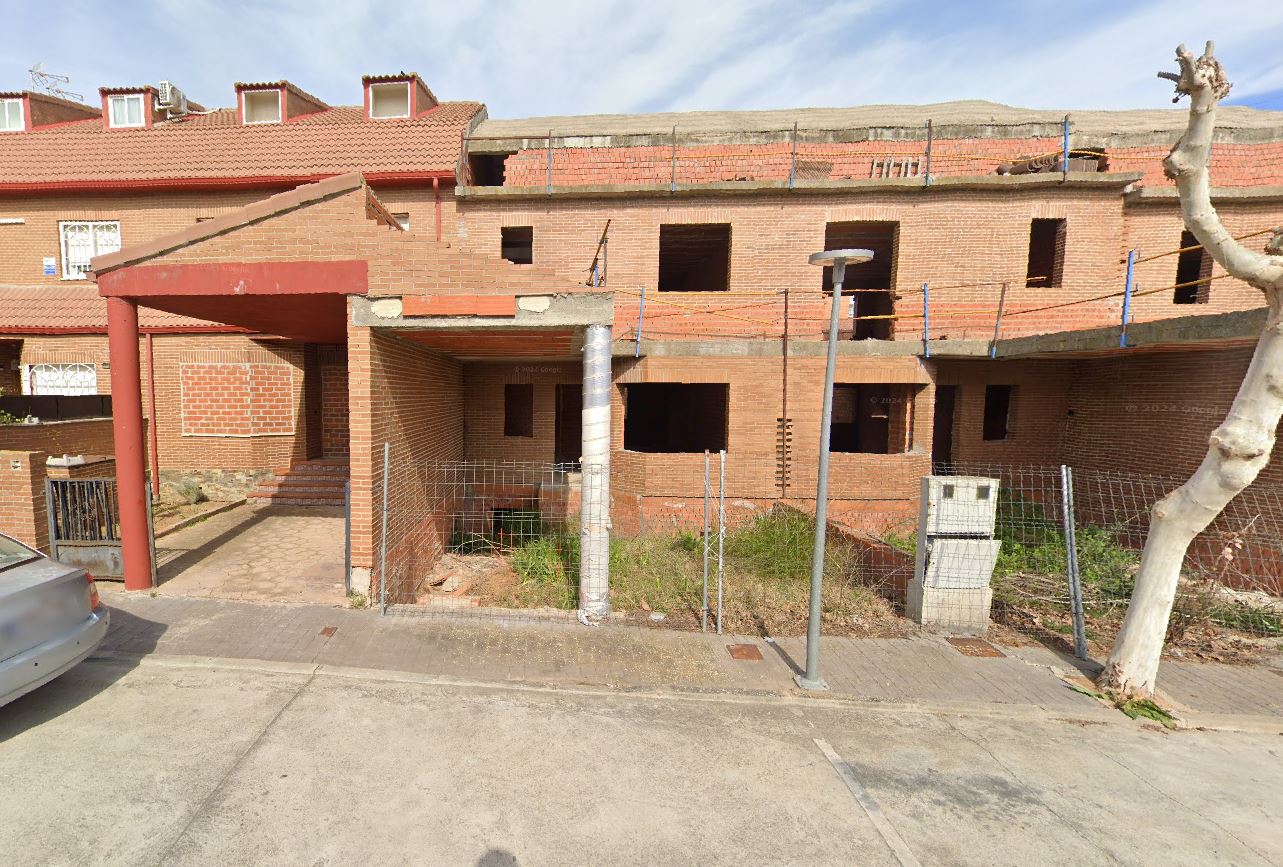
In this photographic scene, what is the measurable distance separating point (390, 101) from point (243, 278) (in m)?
10.9

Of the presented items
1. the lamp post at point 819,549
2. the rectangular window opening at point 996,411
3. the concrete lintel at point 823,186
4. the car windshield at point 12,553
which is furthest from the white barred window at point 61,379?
the rectangular window opening at point 996,411

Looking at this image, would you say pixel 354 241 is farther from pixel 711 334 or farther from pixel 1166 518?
pixel 1166 518

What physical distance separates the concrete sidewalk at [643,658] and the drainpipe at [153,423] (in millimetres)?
5786

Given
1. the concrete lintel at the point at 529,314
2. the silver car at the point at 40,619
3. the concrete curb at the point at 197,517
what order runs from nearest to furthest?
the silver car at the point at 40,619 < the concrete lintel at the point at 529,314 < the concrete curb at the point at 197,517

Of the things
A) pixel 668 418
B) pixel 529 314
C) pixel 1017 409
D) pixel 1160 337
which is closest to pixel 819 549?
pixel 529 314

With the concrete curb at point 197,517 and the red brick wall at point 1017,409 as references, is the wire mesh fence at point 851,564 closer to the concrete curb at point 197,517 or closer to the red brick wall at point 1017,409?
the red brick wall at point 1017,409

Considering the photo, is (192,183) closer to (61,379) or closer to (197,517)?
(61,379)

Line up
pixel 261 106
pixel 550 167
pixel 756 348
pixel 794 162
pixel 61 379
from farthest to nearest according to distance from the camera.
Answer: pixel 261 106 → pixel 61 379 → pixel 550 167 → pixel 794 162 → pixel 756 348

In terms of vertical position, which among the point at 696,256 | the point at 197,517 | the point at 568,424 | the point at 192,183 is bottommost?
the point at 197,517

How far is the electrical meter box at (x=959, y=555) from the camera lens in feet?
19.2

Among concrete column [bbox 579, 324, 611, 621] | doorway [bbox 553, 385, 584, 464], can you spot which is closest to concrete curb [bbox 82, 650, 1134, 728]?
concrete column [bbox 579, 324, 611, 621]

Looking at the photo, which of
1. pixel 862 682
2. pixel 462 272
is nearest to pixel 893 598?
pixel 862 682

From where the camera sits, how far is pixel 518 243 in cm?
1289

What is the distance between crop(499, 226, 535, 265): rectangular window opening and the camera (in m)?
11.5
